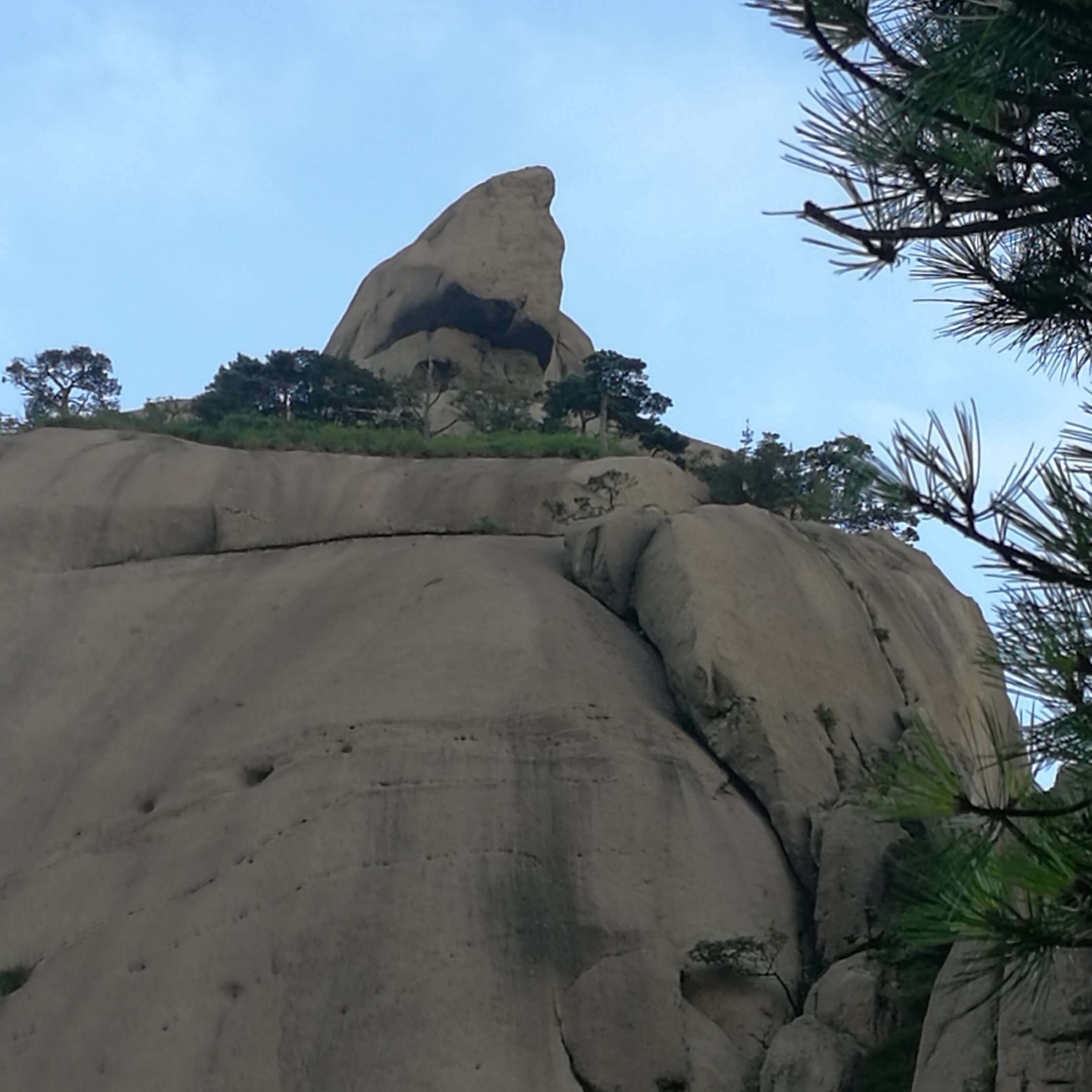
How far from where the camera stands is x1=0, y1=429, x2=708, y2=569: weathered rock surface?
21.8m

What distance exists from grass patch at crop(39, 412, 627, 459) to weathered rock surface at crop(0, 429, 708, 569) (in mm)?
963

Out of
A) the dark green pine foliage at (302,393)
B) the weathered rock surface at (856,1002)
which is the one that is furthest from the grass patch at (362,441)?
the weathered rock surface at (856,1002)

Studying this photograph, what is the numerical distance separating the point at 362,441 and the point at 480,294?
10037 millimetres

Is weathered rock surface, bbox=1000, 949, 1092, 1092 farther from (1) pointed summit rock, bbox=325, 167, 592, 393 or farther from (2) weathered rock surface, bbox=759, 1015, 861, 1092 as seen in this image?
(1) pointed summit rock, bbox=325, 167, 592, 393

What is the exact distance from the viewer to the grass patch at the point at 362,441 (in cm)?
2495

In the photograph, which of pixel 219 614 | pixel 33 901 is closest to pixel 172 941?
pixel 33 901

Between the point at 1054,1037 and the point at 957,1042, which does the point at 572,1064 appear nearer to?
the point at 957,1042

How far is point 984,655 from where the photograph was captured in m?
6.14

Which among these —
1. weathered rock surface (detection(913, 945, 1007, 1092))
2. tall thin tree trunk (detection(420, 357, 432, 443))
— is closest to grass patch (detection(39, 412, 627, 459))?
tall thin tree trunk (detection(420, 357, 432, 443))

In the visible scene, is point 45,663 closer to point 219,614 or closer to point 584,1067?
point 219,614

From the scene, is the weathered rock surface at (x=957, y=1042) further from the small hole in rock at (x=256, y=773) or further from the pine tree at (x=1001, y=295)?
the small hole in rock at (x=256, y=773)

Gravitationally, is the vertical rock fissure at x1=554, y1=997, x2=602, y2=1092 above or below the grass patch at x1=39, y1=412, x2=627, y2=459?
below

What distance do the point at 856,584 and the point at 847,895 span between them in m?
6.01

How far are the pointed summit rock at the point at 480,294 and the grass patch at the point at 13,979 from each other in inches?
811
